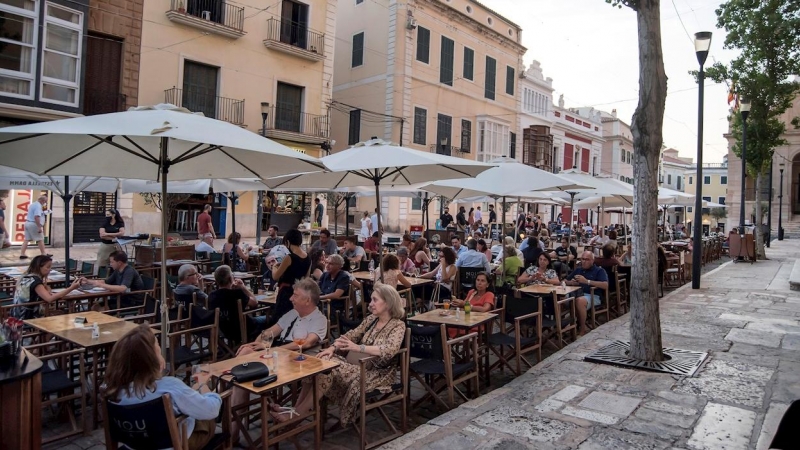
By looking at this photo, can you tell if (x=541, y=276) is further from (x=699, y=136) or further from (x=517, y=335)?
(x=699, y=136)

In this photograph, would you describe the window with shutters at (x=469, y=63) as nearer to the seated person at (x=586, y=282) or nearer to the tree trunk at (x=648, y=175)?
the seated person at (x=586, y=282)

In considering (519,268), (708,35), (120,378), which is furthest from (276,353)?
(708,35)

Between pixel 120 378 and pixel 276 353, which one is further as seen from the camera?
pixel 276 353

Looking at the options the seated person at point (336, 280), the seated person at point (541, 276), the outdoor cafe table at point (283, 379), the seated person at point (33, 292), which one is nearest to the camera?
the outdoor cafe table at point (283, 379)

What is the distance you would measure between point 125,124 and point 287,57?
59.8ft

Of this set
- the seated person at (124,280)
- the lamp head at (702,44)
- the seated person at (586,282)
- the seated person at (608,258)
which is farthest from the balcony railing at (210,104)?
the seated person at (586,282)

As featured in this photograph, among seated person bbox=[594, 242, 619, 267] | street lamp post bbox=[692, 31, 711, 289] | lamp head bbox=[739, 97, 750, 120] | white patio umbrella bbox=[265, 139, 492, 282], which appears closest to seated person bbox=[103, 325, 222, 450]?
white patio umbrella bbox=[265, 139, 492, 282]

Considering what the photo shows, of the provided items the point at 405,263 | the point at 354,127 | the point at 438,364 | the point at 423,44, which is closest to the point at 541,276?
the point at 405,263

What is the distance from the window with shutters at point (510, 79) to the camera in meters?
32.3

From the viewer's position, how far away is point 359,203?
87.9 feet

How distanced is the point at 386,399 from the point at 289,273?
2039mm

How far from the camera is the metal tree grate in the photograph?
5.36m

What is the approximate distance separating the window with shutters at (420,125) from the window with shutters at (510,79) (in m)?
8.11

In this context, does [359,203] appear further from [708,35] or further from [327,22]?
[708,35]
